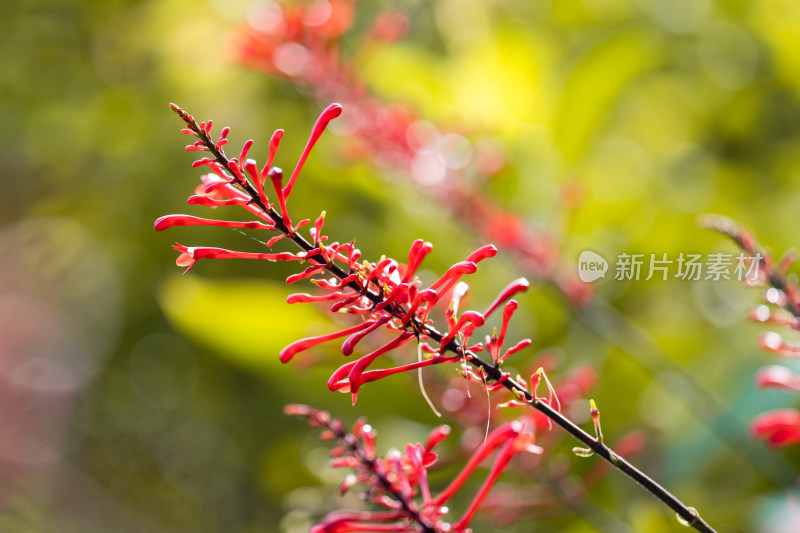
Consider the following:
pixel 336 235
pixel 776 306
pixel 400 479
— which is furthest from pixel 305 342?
pixel 336 235

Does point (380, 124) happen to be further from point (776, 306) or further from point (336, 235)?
point (776, 306)

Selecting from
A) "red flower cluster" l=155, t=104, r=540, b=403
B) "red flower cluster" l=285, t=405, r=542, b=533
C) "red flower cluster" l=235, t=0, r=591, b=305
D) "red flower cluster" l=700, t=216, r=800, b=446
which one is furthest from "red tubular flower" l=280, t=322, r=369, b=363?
"red flower cluster" l=235, t=0, r=591, b=305

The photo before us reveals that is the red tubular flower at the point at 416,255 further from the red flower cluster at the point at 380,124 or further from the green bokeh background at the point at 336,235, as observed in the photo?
the red flower cluster at the point at 380,124

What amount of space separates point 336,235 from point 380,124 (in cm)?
61

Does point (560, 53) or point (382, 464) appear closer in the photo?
point (382, 464)

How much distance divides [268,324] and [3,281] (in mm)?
2457

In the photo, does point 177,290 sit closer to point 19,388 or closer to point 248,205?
point 248,205

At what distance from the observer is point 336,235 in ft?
7.38

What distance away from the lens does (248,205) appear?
1.96 ft

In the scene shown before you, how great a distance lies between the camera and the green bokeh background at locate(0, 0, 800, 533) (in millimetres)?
1760

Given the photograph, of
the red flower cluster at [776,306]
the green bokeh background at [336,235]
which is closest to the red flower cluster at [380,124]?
the green bokeh background at [336,235]

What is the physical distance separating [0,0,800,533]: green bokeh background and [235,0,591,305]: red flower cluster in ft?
0.42

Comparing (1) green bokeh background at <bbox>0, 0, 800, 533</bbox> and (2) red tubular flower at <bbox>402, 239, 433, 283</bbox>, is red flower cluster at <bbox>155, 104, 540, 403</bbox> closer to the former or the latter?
(2) red tubular flower at <bbox>402, 239, 433, 283</bbox>

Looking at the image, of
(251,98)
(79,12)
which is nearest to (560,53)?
(251,98)
